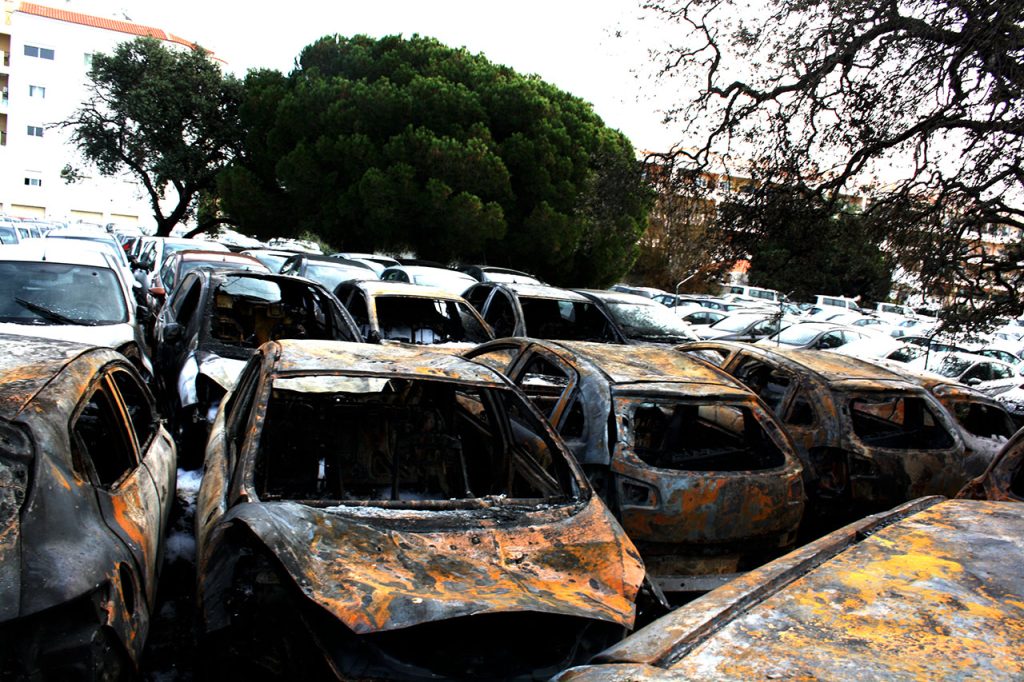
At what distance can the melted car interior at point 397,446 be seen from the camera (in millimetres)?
4844

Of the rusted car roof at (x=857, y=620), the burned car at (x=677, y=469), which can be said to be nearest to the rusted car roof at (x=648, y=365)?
the burned car at (x=677, y=469)

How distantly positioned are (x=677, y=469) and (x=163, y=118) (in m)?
33.3

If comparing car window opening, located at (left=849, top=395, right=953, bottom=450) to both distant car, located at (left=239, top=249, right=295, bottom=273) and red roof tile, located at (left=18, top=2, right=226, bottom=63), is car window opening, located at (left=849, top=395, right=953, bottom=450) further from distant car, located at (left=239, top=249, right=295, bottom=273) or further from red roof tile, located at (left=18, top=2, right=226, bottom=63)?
red roof tile, located at (left=18, top=2, right=226, bottom=63)

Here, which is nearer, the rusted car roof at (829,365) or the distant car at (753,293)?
A: the rusted car roof at (829,365)

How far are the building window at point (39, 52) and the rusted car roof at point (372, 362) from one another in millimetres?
69077

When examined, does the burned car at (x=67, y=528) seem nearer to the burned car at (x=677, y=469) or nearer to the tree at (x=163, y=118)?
the burned car at (x=677, y=469)

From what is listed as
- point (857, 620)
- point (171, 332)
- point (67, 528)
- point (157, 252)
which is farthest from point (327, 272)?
point (857, 620)

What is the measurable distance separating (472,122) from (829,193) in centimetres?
1648

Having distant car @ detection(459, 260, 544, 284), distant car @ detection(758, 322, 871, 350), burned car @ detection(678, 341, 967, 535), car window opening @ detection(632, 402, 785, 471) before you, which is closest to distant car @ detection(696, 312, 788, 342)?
distant car @ detection(758, 322, 871, 350)

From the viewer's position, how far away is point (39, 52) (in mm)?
61312

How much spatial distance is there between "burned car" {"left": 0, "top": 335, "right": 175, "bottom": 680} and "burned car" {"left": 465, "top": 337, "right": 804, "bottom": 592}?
2571 millimetres

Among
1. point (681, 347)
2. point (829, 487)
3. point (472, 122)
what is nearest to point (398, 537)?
point (829, 487)

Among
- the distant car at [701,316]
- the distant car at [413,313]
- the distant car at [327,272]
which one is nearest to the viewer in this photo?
the distant car at [413,313]

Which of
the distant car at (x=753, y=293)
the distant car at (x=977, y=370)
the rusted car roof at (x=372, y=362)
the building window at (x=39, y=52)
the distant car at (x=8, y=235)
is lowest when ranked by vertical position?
the distant car at (x=977, y=370)
